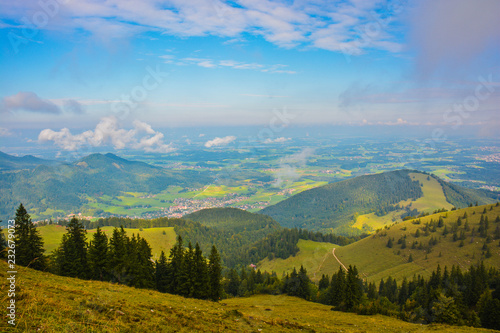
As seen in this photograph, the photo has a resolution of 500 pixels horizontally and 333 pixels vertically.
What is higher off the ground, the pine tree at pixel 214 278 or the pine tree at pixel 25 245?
the pine tree at pixel 25 245

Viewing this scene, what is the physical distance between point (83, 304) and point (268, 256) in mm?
157591

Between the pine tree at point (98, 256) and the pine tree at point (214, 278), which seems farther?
the pine tree at point (214, 278)

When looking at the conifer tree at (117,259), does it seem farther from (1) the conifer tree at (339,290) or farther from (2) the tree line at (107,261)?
(1) the conifer tree at (339,290)

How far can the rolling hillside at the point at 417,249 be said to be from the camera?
106562mm

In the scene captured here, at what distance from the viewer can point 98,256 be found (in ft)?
124

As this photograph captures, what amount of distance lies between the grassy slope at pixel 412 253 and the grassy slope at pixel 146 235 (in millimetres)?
109846

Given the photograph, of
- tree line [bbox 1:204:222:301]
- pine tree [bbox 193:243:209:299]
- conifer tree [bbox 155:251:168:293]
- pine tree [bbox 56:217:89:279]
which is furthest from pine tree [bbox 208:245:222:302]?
pine tree [bbox 56:217:89:279]

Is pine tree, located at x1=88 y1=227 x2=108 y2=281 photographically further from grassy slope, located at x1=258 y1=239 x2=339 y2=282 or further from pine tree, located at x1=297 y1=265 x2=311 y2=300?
grassy slope, located at x1=258 y1=239 x2=339 y2=282

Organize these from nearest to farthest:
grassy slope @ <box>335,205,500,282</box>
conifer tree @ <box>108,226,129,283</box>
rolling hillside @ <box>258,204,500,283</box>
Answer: conifer tree @ <box>108,226,129,283</box>, grassy slope @ <box>335,205,500,282</box>, rolling hillside @ <box>258,204,500,283</box>

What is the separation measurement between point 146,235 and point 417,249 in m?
165

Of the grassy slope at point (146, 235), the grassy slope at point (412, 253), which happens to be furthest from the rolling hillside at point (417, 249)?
the grassy slope at point (146, 235)

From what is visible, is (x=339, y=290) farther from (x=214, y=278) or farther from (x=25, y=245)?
(x=25, y=245)

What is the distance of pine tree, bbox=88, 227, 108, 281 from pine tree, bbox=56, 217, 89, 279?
1.30 m

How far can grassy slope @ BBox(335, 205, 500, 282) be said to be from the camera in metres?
105
